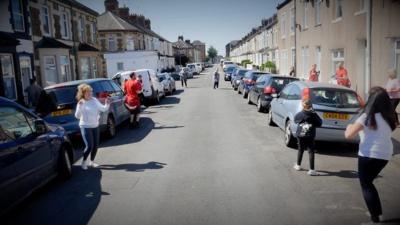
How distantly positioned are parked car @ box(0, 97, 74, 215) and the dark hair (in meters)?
4.80

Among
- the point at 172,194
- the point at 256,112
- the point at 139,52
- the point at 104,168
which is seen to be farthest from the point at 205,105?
the point at 139,52

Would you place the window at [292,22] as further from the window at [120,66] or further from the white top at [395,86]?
the white top at [395,86]

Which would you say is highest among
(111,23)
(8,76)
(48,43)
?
(111,23)

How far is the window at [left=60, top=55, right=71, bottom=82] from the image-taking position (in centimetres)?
2608

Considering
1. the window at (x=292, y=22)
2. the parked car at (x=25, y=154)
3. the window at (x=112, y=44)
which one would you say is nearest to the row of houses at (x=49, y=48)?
the window at (x=112, y=44)

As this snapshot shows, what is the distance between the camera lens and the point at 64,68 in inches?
1056

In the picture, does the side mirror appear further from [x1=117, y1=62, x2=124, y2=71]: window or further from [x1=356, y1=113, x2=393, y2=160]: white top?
[x1=117, y1=62, x2=124, y2=71]: window

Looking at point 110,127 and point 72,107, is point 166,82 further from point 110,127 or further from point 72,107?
point 72,107

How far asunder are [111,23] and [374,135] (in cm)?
5149

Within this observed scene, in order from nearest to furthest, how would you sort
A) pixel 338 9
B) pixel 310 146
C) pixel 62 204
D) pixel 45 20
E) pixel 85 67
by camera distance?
pixel 62 204
pixel 310 146
pixel 338 9
pixel 45 20
pixel 85 67

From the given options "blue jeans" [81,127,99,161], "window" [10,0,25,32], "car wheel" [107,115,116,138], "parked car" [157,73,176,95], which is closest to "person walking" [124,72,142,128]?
"car wheel" [107,115,116,138]

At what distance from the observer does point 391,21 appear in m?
14.3

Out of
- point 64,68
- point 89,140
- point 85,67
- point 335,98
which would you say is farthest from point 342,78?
point 85,67

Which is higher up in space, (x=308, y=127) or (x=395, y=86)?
(x=395, y=86)
